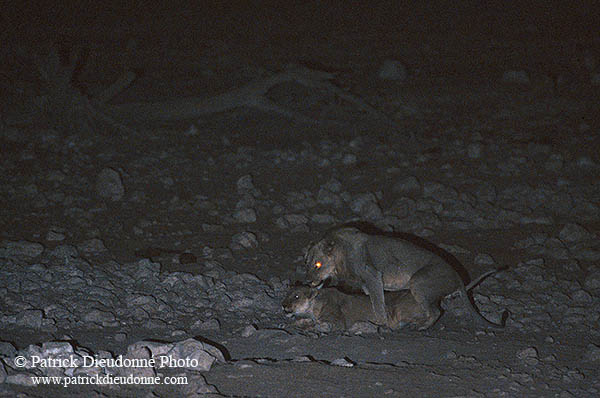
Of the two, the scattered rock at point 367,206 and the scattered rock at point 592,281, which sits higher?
the scattered rock at point 367,206

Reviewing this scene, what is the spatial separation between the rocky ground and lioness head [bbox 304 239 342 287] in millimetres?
378

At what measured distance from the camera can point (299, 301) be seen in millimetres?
5707

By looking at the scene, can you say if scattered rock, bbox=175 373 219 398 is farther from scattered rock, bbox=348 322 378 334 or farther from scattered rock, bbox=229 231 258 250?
scattered rock, bbox=229 231 258 250

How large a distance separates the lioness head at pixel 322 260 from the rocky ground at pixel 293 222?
0.38m

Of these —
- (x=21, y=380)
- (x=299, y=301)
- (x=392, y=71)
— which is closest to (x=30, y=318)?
(x=21, y=380)

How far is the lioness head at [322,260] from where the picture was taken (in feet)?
19.7

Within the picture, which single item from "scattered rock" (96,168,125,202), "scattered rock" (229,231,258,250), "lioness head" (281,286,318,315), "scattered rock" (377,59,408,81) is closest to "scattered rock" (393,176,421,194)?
"scattered rock" (229,231,258,250)

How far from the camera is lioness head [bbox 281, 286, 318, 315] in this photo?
568cm

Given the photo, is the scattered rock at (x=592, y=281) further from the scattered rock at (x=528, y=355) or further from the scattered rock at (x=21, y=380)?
the scattered rock at (x=21, y=380)

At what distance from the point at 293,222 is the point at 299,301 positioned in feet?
7.08

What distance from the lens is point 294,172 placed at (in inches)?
365

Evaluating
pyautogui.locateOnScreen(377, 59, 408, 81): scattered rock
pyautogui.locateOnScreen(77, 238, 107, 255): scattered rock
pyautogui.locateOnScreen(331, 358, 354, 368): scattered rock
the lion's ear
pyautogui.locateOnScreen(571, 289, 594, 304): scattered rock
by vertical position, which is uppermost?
pyautogui.locateOnScreen(377, 59, 408, 81): scattered rock

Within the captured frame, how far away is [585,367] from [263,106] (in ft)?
22.3

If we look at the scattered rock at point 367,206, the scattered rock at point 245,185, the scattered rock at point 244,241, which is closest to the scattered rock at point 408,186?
the scattered rock at point 367,206
